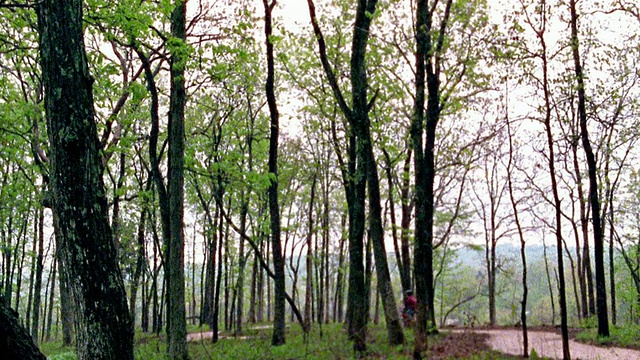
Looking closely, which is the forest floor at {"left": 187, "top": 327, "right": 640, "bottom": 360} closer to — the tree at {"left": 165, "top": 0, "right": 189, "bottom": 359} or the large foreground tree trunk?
Answer: the tree at {"left": 165, "top": 0, "right": 189, "bottom": 359}

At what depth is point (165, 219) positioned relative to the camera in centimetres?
1402

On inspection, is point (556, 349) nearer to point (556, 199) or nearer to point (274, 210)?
point (556, 199)

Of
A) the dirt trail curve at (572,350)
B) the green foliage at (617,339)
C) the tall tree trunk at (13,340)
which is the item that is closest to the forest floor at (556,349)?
the dirt trail curve at (572,350)

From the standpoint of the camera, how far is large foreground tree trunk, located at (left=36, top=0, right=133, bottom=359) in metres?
5.45

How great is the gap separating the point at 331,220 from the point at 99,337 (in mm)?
31037

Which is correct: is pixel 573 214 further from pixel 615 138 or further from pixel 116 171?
→ pixel 116 171

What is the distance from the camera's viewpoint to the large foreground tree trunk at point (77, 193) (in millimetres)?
5453

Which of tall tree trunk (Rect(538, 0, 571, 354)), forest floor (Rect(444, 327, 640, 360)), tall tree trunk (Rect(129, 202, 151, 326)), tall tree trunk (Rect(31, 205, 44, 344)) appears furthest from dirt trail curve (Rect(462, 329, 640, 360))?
tall tree trunk (Rect(31, 205, 44, 344))

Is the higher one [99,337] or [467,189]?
[467,189]

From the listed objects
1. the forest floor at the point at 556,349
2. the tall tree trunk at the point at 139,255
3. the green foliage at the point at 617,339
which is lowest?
the green foliage at the point at 617,339

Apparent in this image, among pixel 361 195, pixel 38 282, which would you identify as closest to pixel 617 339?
pixel 361 195

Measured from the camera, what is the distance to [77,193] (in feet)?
18.0

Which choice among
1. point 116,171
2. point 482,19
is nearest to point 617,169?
point 482,19

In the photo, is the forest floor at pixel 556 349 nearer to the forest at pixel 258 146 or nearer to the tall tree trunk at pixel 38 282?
the forest at pixel 258 146
